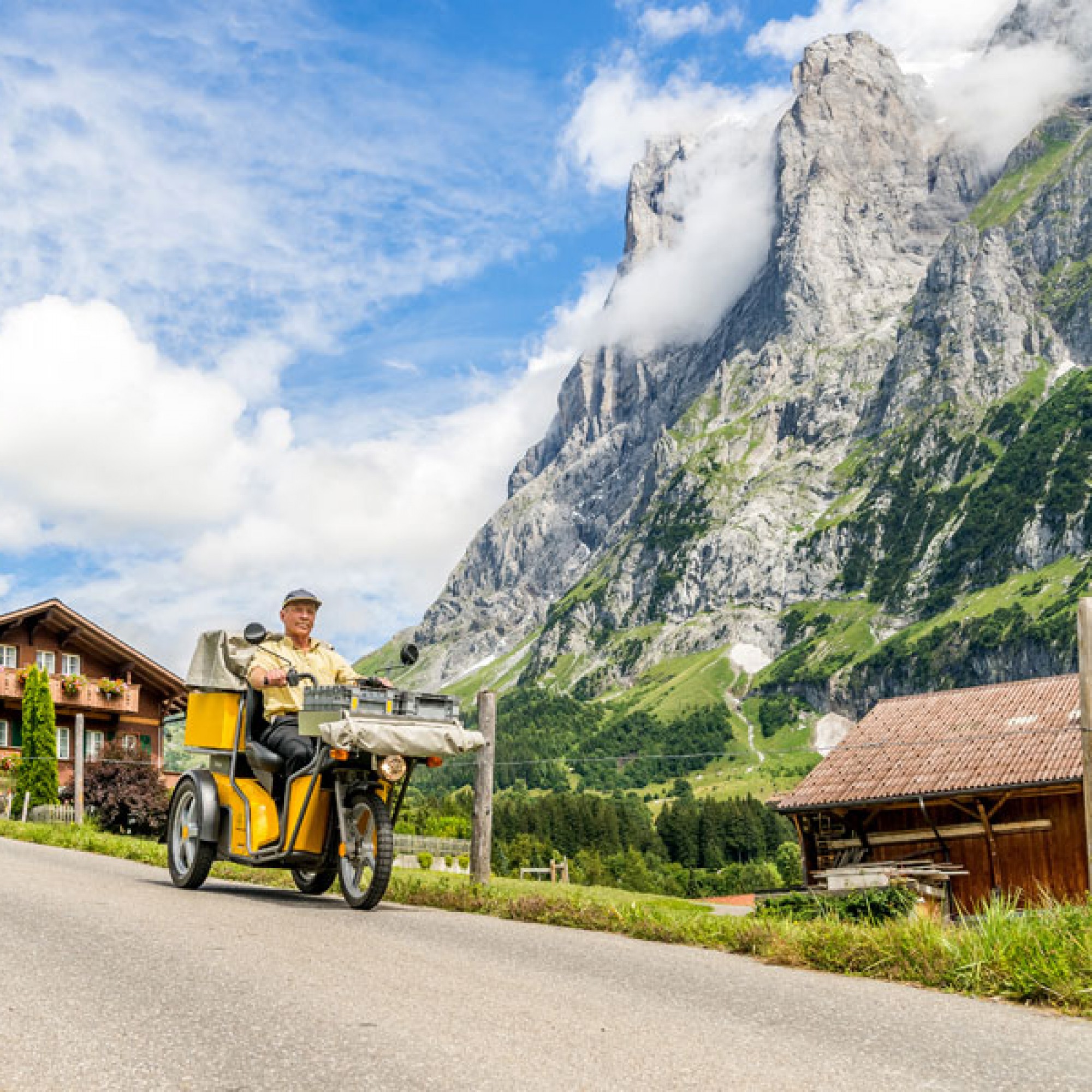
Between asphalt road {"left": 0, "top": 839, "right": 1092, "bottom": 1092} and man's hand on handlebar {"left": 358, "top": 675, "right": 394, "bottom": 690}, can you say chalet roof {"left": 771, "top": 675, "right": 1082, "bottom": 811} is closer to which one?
man's hand on handlebar {"left": 358, "top": 675, "right": 394, "bottom": 690}

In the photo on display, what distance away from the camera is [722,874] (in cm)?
14088

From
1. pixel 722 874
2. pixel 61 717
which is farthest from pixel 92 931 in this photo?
pixel 722 874

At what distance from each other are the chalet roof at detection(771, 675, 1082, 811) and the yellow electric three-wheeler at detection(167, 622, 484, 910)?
20316 millimetres

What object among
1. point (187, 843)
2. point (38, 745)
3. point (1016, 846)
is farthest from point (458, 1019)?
point (38, 745)

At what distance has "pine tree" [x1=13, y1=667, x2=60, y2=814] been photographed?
3609cm

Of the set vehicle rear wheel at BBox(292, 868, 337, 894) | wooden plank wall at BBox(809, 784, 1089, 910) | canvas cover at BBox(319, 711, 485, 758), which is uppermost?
canvas cover at BBox(319, 711, 485, 758)

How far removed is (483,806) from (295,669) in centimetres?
423

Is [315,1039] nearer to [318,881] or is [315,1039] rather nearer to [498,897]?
[498,897]

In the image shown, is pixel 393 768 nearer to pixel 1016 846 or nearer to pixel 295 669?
pixel 295 669

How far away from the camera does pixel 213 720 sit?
39.0ft

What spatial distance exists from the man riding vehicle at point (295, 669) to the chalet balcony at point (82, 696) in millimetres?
37707

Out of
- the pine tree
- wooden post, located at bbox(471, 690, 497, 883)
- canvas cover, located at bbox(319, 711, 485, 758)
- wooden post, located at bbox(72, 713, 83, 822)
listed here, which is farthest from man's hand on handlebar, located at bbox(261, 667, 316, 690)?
the pine tree

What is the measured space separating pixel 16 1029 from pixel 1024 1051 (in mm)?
4574

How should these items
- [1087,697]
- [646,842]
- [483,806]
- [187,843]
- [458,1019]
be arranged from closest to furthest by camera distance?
[458,1019], [1087,697], [187,843], [483,806], [646,842]
